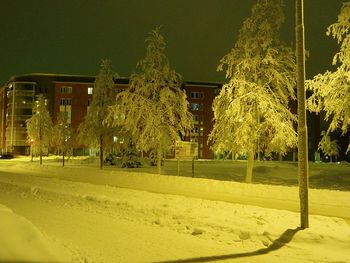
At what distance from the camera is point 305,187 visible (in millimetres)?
11930

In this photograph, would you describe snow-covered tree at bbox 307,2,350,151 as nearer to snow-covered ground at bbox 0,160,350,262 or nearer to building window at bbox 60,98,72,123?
snow-covered ground at bbox 0,160,350,262

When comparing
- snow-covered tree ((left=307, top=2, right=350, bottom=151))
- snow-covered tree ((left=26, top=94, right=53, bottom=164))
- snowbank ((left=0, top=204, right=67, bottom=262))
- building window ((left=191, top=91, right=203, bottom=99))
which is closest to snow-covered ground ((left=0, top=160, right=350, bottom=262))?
snowbank ((left=0, top=204, right=67, bottom=262))

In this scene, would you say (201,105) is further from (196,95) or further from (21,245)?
(21,245)

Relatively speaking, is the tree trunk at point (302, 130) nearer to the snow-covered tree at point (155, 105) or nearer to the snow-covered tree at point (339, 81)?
the snow-covered tree at point (339, 81)

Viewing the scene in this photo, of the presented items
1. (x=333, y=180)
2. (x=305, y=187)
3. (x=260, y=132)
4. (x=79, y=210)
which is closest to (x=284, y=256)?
(x=305, y=187)

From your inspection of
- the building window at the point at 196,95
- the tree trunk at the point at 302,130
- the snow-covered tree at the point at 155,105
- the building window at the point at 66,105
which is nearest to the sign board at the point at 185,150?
the snow-covered tree at the point at 155,105

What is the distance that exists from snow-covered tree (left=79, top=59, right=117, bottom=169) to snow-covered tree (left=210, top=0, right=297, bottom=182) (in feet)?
61.8

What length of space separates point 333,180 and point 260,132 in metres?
19.3

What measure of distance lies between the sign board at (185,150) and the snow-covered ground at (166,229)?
9440mm

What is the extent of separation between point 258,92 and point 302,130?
47.5ft

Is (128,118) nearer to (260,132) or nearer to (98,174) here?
(98,174)

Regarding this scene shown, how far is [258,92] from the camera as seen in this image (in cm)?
2625

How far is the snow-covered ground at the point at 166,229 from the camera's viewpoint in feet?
28.5

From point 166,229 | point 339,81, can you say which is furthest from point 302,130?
point 339,81
